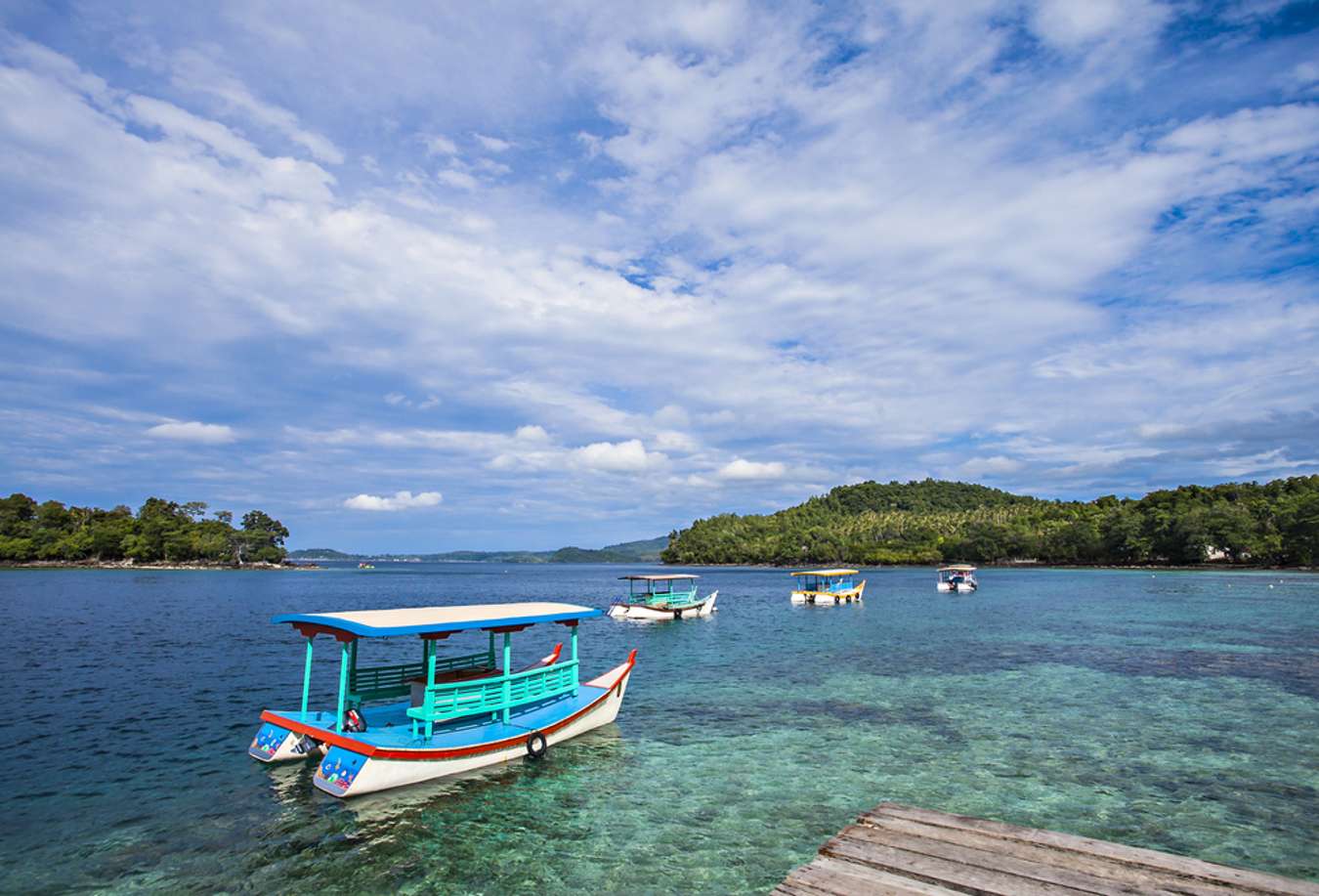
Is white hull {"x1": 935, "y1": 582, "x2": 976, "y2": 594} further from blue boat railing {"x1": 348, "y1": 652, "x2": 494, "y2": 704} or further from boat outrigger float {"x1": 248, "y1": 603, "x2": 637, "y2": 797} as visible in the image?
blue boat railing {"x1": 348, "y1": 652, "x2": 494, "y2": 704}

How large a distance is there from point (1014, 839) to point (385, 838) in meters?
11.6

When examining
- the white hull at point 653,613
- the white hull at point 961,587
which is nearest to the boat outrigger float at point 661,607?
the white hull at point 653,613

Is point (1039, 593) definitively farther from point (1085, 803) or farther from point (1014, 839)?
point (1014, 839)

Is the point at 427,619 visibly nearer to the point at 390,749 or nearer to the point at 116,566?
the point at 390,749

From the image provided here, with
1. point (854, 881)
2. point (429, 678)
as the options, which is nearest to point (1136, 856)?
point (854, 881)

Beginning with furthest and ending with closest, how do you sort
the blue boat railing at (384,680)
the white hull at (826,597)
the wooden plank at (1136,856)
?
the white hull at (826,597), the blue boat railing at (384,680), the wooden plank at (1136,856)

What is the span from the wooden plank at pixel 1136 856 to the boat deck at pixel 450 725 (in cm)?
1231

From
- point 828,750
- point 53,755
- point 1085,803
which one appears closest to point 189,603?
point 53,755

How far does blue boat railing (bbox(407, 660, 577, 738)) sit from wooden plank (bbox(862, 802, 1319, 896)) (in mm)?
12381

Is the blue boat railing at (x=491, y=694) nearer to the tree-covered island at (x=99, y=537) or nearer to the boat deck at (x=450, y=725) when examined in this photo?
the boat deck at (x=450, y=725)

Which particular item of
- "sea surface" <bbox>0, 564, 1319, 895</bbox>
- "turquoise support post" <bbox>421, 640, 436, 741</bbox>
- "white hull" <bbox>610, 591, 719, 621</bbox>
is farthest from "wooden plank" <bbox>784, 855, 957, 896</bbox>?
"white hull" <bbox>610, 591, 719, 621</bbox>

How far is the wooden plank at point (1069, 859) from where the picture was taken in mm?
5352

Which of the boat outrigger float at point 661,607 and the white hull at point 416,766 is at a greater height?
the boat outrigger float at point 661,607

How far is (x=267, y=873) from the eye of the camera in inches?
474
